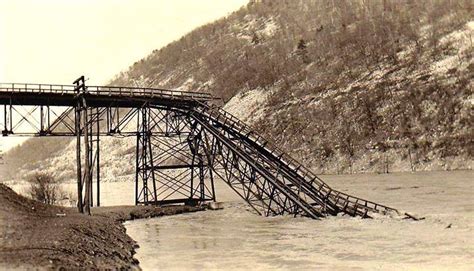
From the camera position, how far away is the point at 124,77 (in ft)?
563

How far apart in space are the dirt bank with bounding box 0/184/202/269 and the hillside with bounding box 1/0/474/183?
49.6m

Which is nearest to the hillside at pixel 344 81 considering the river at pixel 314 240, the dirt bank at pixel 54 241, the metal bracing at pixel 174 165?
the metal bracing at pixel 174 165

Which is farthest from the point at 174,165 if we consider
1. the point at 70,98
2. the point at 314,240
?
the point at 314,240

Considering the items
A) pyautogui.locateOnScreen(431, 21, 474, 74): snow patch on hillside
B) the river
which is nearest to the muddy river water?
the river

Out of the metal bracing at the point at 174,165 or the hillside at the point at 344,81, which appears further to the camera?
the hillside at the point at 344,81

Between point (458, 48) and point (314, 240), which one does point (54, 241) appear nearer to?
point (314, 240)

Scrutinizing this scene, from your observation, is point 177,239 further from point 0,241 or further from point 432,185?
point 432,185

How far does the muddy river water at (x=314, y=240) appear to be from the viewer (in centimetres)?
1986

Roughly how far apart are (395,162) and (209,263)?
175ft

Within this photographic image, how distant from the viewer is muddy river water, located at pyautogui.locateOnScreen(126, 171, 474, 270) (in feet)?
65.2

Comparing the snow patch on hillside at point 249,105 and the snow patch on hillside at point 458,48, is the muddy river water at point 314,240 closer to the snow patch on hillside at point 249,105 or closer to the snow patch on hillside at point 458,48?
the snow patch on hillside at point 458,48

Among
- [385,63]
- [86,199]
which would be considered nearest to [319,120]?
[385,63]

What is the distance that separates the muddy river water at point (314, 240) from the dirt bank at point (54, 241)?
4.14ft

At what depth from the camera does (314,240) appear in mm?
25266
